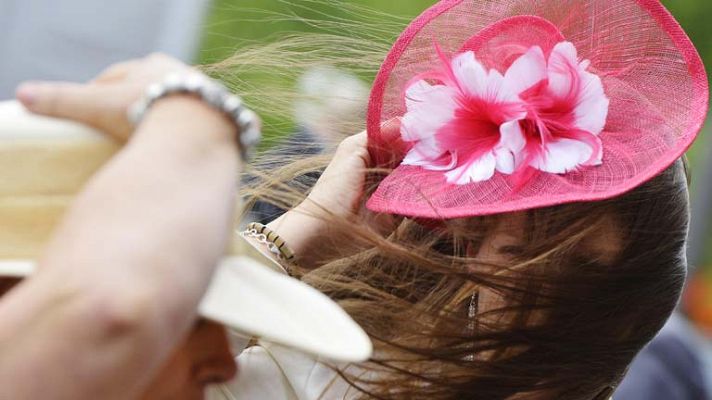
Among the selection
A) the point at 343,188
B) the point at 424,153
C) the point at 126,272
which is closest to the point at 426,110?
the point at 424,153

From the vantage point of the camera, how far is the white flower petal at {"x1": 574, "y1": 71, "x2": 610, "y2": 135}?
147 cm

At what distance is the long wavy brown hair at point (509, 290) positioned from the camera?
152 cm

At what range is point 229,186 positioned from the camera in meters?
0.92

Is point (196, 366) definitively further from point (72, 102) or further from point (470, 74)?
point (470, 74)

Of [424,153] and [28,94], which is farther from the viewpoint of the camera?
[424,153]

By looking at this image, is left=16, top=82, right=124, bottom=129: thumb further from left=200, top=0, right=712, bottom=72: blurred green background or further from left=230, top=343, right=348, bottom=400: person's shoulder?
left=200, top=0, right=712, bottom=72: blurred green background

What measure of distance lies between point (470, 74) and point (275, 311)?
0.63 m

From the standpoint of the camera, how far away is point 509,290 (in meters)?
1.51

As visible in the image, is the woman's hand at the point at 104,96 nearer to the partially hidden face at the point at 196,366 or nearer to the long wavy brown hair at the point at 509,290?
the partially hidden face at the point at 196,366

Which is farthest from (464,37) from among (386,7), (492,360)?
(386,7)

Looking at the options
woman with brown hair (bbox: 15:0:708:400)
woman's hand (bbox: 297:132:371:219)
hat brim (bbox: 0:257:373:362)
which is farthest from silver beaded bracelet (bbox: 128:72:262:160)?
woman's hand (bbox: 297:132:371:219)

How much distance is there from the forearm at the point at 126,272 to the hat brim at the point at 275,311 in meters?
0.07

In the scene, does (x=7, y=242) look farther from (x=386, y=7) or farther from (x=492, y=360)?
(x=386, y=7)

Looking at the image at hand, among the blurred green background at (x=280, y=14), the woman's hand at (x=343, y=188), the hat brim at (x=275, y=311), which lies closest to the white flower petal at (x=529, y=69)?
the woman's hand at (x=343, y=188)
